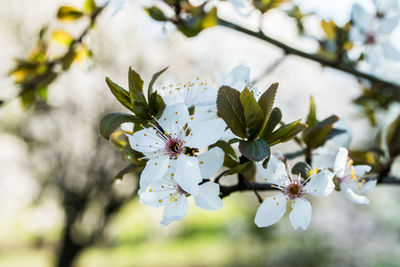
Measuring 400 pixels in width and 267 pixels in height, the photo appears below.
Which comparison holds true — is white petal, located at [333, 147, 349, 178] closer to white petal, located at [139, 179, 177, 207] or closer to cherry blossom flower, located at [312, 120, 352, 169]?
cherry blossom flower, located at [312, 120, 352, 169]

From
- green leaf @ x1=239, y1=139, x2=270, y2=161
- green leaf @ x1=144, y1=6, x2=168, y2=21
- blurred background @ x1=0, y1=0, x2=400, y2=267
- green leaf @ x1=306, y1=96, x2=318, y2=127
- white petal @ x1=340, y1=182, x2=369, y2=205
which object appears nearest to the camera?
green leaf @ x1=239, y1=139, x2=270, y2=161

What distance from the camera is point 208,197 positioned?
1.69 ft

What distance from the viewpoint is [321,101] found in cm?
793

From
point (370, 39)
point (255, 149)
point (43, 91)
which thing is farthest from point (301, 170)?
point (43, 91)

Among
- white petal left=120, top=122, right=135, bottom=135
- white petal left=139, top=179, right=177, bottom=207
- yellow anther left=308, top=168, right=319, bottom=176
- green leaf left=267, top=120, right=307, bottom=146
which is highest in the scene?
green leaf left=267, top=120, right=307, bottom=146

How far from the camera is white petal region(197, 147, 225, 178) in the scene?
516mm

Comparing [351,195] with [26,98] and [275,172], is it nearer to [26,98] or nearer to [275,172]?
[275,172]

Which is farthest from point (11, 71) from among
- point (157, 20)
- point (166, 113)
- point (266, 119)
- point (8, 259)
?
point (8, 259)

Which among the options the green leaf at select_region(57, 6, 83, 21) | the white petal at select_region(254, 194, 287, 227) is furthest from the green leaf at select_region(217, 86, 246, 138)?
the green leaf at select_region(57, 6, 83, 21)

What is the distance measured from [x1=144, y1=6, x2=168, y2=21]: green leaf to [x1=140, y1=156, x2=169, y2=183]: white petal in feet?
1.37

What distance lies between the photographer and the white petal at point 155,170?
50 centimetres

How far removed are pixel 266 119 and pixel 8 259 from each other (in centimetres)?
975

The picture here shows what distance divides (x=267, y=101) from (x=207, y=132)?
93 millimetres

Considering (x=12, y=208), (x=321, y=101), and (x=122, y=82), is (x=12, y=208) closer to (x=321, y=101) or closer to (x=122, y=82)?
(x=122, y=82)
